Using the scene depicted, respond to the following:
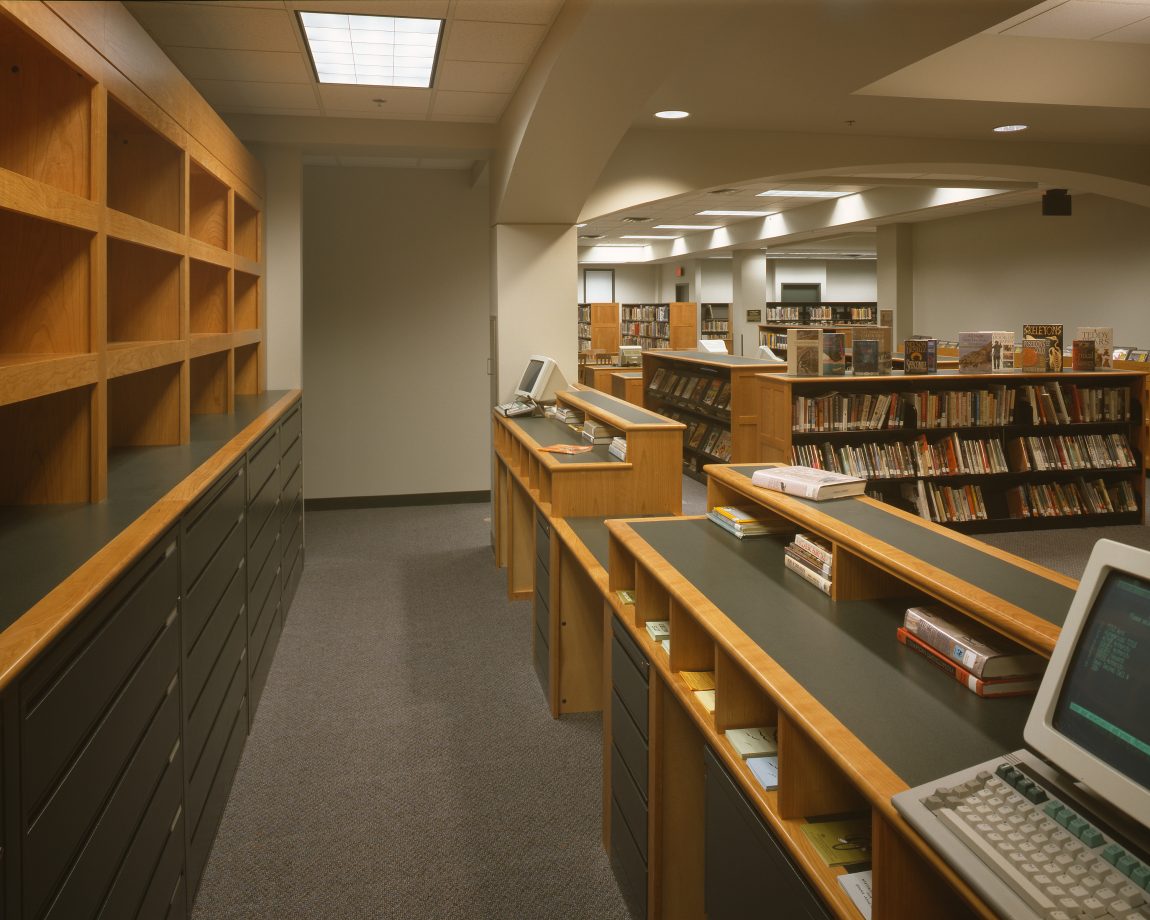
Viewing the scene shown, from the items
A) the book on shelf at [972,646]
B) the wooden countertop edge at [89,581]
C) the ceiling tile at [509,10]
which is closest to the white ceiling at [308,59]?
the ceiling tile at [509,10]

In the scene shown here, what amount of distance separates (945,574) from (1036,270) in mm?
10744

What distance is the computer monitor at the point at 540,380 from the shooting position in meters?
5.97

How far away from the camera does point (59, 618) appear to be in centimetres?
154

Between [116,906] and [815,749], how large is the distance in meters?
1.39

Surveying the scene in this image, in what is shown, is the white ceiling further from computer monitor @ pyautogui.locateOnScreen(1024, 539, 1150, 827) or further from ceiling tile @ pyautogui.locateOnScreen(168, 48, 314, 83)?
computer monitor @ pyautogui.locateOnScreen(1024, 539, 1150, 827)

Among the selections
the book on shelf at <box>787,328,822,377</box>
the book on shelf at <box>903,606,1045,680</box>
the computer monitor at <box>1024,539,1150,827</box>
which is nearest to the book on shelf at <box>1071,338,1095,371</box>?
the book on shelf at <box>787,328,822,377</box>

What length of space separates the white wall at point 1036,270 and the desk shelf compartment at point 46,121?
10323mm

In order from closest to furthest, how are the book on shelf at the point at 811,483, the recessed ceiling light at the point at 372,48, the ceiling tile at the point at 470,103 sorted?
the book on shelf at the point at 811,483, the recessed ceiling light at the point at 372,48, the ceiling tile at the point at 470,103

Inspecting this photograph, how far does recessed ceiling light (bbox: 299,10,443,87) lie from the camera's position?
13.3 feet

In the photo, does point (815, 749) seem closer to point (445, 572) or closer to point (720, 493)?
point (720, 493)

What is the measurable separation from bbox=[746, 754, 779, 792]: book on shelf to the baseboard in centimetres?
663

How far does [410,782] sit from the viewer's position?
3316 millimetres

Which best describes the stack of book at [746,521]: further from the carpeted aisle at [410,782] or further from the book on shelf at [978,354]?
the book on shelf at [978,354]

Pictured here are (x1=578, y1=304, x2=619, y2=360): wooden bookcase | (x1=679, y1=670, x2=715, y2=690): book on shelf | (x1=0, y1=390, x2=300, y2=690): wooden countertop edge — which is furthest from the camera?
(x1=578, y1=304, x2=619, y2=360): wooden bookcase
